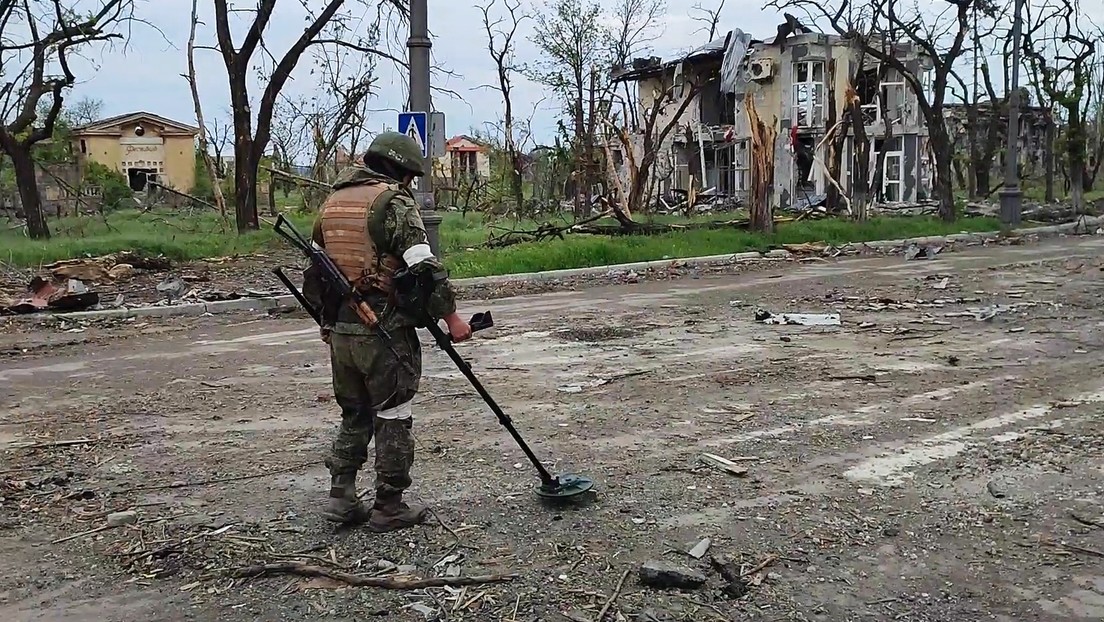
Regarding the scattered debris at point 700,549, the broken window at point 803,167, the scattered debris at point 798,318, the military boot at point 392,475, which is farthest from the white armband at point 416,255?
the broken window at point 803,167

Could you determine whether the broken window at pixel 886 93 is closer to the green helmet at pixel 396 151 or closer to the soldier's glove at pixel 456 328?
the green helmet at pixel 396 151

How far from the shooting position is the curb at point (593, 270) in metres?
11.5

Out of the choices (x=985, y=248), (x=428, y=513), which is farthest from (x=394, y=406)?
(x=985, y=248)

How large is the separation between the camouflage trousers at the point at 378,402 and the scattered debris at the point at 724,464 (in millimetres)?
1726

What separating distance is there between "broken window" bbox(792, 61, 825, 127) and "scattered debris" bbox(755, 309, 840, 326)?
27077 millimetres

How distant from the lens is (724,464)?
5262 mm

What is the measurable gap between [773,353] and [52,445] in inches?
217

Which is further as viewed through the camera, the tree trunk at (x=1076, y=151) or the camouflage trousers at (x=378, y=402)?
the tree trunk at (x=1076, y=151)

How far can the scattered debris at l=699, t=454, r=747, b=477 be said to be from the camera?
5133 millimetres

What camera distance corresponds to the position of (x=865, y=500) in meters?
4.69

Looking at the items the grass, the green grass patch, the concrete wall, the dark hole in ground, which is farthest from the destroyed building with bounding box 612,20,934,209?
the concrete wall

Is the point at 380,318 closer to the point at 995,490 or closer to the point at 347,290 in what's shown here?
the point at 347,290

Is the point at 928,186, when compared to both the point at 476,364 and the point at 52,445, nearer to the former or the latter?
the point at 476,364

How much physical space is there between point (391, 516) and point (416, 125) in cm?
821
